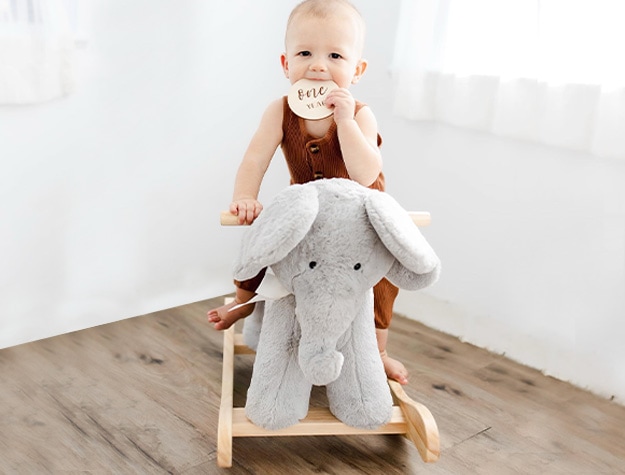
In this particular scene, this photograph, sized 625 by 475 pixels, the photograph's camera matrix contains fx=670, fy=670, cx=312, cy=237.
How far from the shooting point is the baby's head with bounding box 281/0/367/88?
3.63 feet

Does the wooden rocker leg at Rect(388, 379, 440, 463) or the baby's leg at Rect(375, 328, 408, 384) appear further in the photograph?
the baby's leg at Rect(375, 328, 408, 384)

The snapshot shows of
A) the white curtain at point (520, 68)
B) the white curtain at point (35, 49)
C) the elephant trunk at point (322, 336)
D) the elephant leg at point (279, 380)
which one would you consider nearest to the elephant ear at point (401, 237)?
the elephant trunk at point (322, 336)

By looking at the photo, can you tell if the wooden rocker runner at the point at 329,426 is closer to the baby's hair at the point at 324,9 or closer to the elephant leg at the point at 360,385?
the elephant leg at the point at 360,385

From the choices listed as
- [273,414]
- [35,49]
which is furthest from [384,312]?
[35,49]

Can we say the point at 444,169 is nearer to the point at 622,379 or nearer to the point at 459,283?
the point at 459,283

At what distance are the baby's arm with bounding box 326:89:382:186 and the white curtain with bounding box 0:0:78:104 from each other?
64 centimetres

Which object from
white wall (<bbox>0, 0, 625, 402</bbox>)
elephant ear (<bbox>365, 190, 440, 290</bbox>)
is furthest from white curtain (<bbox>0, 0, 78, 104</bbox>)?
elephant ear (<bbox>365, 190, 440, 290</bbox>)

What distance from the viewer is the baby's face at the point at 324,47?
1.11m

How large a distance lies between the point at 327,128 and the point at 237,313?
1.27ft

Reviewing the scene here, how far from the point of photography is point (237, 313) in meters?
1.27

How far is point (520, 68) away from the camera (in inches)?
56.4

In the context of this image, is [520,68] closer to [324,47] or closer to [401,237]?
[324,47]

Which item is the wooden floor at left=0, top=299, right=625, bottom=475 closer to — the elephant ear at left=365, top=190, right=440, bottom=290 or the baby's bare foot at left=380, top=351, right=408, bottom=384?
the baby's bare foot at left=380, top=351, right=408, bottom=384

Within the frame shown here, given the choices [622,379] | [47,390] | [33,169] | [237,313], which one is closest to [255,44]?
[33,169]
